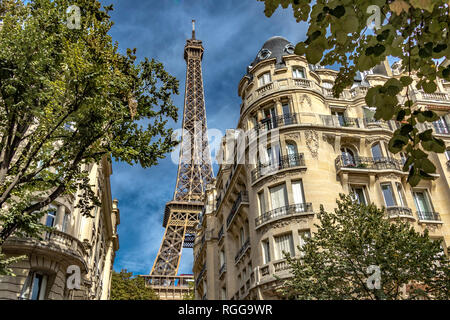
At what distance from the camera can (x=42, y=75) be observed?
459 inches

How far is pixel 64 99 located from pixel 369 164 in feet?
59.6

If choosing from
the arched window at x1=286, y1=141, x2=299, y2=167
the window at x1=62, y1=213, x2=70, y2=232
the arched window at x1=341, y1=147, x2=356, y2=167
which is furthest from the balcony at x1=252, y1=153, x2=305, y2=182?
the window at x1=62, y1=213, x2=70, y2=232

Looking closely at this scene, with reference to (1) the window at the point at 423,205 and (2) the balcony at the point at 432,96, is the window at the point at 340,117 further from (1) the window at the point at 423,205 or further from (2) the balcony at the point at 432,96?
(1) the window at the point at 423,205

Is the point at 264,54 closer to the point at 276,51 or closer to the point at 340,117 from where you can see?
the point at 276,51

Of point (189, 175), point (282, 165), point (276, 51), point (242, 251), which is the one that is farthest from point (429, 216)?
point (189, 175)

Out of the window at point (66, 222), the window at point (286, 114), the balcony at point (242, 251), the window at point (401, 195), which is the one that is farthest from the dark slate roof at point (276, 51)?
the window at point (66, 222)

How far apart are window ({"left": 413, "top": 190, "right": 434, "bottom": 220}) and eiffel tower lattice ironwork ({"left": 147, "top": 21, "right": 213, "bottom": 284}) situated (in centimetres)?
5240

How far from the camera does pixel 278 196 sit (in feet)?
73.8

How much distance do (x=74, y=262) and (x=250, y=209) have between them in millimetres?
10761

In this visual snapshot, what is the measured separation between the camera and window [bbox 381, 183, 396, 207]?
22.2 metres

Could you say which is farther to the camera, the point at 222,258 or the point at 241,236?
the point at 222,258

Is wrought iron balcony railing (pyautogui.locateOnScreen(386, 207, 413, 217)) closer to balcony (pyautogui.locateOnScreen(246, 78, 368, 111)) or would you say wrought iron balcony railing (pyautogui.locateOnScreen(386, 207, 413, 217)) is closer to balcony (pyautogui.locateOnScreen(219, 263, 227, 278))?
balcony (pyautogui.locateOnScreen(246, 78, 368, 111))

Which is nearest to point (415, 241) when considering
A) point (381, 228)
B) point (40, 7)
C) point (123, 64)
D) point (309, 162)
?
point (381, 228)

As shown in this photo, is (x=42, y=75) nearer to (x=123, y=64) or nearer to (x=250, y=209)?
(x=123, y=64)
